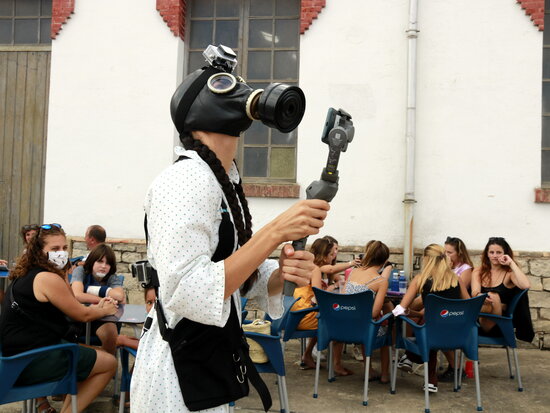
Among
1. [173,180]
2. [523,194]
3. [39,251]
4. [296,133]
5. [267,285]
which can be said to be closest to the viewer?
[173,180]

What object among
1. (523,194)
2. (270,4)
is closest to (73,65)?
(270,4)

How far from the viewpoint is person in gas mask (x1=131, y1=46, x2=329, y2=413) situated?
4.68 ft

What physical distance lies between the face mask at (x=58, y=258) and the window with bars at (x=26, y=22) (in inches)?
200

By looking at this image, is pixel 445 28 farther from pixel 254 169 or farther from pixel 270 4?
pixel 254 169

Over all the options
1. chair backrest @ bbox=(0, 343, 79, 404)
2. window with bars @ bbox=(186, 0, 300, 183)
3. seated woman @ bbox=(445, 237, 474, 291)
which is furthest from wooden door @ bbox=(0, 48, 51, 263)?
seated woman @ bbox=(445, 237, 474, 291)

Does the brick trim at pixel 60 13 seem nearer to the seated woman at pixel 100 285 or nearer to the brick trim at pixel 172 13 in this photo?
the brick trim at pixel 172 13

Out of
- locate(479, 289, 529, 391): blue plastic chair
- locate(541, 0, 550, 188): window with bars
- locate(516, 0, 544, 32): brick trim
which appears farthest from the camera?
locate(541, 0, 550, 188): window with bars

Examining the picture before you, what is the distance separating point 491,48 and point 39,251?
5532mm

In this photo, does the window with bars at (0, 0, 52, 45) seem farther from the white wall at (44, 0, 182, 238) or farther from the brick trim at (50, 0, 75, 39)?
A: the white wall at (44, 0, 182, 238)

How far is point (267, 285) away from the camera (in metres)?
1.92

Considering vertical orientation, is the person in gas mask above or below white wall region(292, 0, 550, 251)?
below

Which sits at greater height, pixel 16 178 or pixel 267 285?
pixel 16 178

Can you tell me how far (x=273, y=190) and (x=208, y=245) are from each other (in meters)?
5.89

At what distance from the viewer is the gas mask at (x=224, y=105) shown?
1617 millimetres
